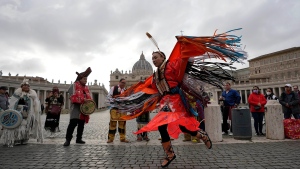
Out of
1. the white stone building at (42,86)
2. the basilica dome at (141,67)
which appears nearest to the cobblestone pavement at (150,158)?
the white stone building at (42,86)

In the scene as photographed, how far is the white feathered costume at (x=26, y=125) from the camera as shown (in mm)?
6047

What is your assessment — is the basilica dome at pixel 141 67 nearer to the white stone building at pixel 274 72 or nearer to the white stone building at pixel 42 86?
the white stone building at pixel 42 86

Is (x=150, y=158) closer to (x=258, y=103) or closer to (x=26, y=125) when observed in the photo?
(x=26, y=125)

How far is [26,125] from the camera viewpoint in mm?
6348

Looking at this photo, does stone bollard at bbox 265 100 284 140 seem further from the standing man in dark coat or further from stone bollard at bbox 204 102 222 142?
the standing man in dark coat

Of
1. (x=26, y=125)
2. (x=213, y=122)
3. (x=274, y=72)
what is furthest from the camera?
(x=274, y=72)

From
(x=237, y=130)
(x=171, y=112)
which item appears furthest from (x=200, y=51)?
(x=237, y=130)

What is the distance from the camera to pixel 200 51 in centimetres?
368

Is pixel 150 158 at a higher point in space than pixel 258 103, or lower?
lower

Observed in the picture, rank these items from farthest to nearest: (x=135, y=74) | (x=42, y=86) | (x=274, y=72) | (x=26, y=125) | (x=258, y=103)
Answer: (x=135, y=74) < (x=274, y=72) < (x=42, y=86) < (x=258, y=103) < (x=26, y=125)

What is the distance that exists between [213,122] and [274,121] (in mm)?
2058

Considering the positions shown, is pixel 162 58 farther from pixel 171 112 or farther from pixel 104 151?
pixel 104 151

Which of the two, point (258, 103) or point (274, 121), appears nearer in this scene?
point (274, 121)

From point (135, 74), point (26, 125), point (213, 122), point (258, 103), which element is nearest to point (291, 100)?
point (258, 103)
